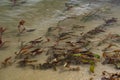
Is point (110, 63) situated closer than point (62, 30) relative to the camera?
Yes

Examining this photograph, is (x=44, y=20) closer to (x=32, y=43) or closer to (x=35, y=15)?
(x=35, y=15)

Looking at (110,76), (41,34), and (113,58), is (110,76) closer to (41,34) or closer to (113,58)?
(113,58)

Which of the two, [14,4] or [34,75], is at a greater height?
[14,4]

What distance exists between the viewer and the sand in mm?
3575

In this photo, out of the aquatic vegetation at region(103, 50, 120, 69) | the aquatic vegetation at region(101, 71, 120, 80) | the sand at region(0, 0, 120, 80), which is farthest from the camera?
the aquatic vegetation at region(103, 50, 120, 69)

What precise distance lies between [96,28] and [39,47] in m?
1.38

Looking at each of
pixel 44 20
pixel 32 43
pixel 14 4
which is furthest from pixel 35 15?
pixel 32 43

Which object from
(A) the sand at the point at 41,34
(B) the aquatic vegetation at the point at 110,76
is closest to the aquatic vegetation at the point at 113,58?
(A) the sand at the point at 41,34

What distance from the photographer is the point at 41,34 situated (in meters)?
4.95

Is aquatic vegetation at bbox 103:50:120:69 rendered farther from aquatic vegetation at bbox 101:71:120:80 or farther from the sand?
aquatic vegetation at bbox 101:71:120:80

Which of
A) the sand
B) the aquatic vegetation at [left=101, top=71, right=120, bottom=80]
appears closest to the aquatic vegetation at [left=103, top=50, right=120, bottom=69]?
the sand

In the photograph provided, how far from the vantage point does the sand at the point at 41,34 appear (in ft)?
11.7

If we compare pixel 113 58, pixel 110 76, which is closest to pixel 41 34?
pixel 113 58

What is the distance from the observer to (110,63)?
3.85 meters
